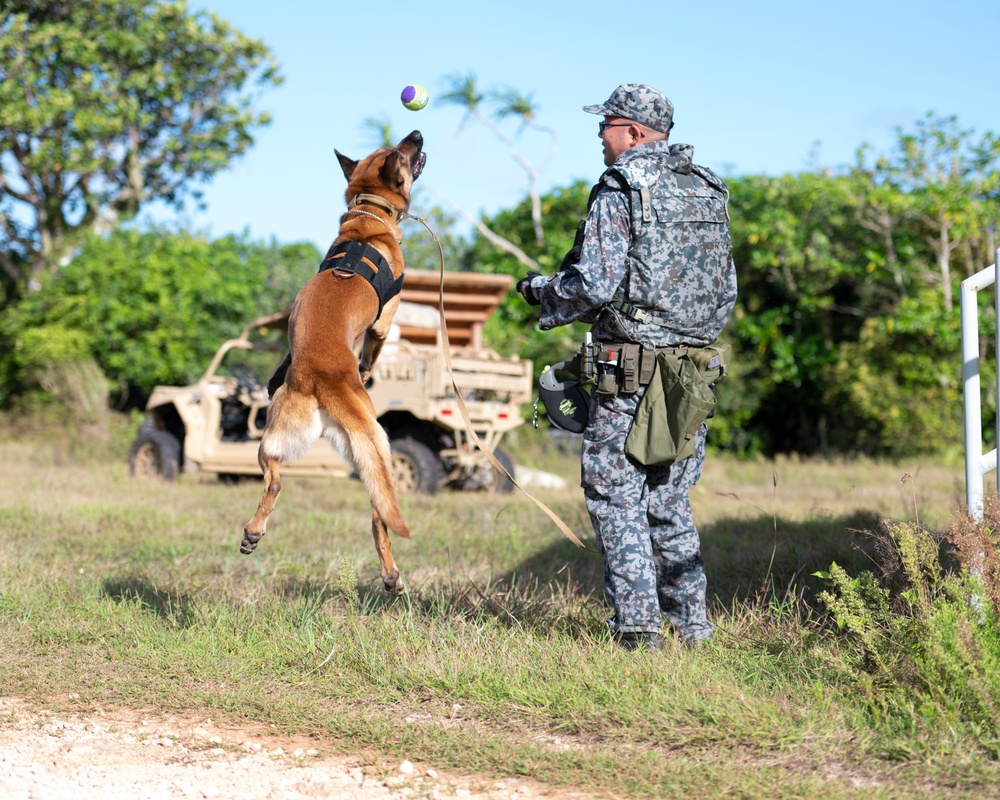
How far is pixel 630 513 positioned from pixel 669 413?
1.39 ft

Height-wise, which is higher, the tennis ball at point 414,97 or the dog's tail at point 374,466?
the tennis ball at point 414,97

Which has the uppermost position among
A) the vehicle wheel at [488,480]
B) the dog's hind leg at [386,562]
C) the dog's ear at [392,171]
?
the dog's ear at [392,171]

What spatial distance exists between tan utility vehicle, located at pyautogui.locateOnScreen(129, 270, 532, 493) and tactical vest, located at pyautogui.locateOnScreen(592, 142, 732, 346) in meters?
5.81

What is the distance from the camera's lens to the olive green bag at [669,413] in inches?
152

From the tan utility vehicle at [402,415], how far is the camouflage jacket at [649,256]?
5.78 meters

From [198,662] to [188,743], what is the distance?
77 cm

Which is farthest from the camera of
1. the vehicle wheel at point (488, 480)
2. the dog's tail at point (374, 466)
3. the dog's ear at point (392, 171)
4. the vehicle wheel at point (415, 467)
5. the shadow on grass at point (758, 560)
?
the vehicle wheel at point (488, 480)

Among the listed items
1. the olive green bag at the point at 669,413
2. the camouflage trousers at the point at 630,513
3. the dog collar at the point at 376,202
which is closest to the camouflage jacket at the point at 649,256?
the olive green bag at the point at 669,413

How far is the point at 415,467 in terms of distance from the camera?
10.0 meters

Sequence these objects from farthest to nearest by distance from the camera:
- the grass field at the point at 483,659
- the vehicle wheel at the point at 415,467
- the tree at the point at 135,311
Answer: the tree at the point at 135,311, the vehicle wheel at the point at 415,467, the grass field at the point at 483,659

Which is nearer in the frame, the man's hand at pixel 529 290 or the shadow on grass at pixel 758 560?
the man's hand at pixel 529 290

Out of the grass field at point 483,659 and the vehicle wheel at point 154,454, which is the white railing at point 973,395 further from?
the vehicle wheel at point 154,454

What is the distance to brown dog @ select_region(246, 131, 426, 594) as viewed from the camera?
12.2 feet

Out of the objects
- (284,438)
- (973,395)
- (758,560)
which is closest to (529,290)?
(284,438)
